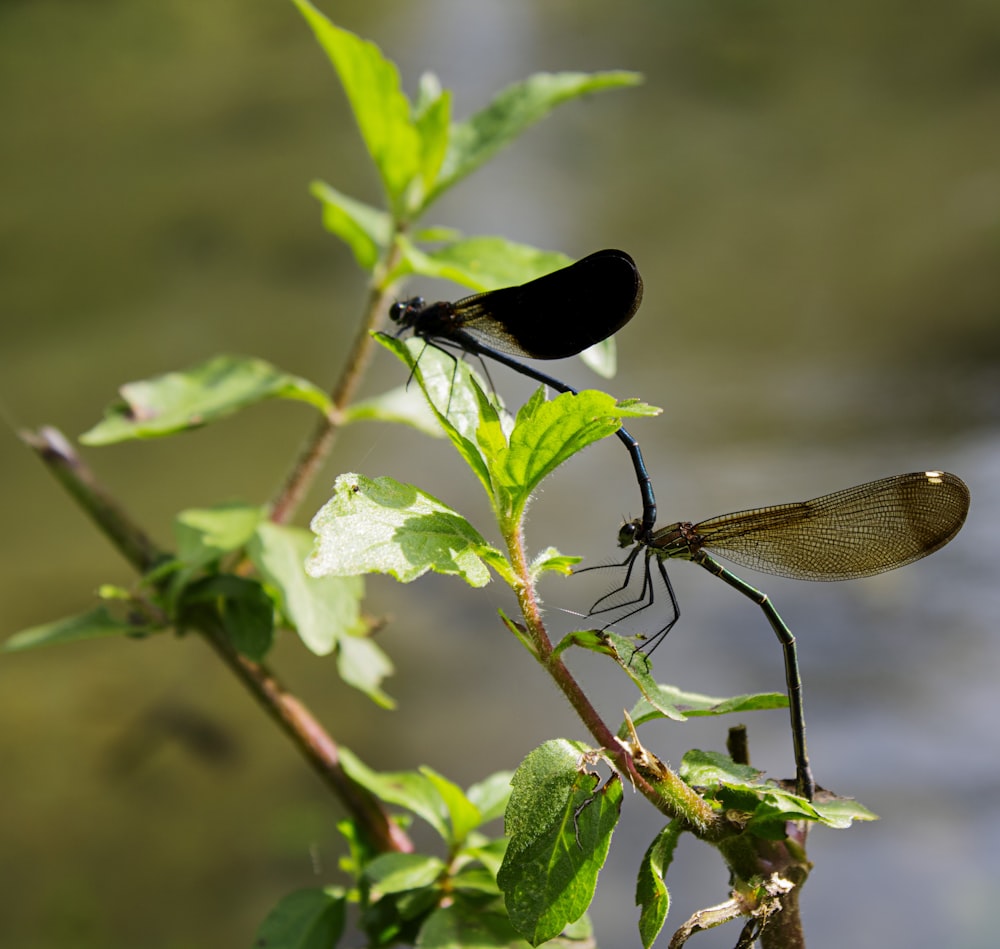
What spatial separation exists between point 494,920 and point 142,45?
20.6ft

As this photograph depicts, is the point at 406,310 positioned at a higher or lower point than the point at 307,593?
higher

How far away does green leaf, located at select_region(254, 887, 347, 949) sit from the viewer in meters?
1.04

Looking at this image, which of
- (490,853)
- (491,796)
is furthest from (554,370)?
(490,853)

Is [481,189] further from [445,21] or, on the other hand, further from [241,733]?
[241,733]

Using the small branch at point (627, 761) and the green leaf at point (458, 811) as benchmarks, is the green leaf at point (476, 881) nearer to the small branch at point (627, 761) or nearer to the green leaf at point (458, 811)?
the green leaf at point (458, 811)

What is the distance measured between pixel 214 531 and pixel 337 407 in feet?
0.92

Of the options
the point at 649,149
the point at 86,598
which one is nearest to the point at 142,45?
the point at 649,149

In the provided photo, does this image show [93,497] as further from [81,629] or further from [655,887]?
[655,887]

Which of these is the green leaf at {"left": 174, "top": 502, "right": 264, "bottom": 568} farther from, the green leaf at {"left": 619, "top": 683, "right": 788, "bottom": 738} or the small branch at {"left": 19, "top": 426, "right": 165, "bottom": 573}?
the green leaf at {"left": 619, "top": 683, "right": 788, "bottom": 738}

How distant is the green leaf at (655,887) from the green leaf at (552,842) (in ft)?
0.13

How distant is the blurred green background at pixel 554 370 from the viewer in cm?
203

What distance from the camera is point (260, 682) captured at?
Result: 3.89 feet

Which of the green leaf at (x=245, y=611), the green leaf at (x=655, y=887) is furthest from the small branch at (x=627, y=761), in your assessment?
the green leaf at (x=245, y=611)

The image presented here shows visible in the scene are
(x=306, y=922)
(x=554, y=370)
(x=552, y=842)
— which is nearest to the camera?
(x=552, y=842)
